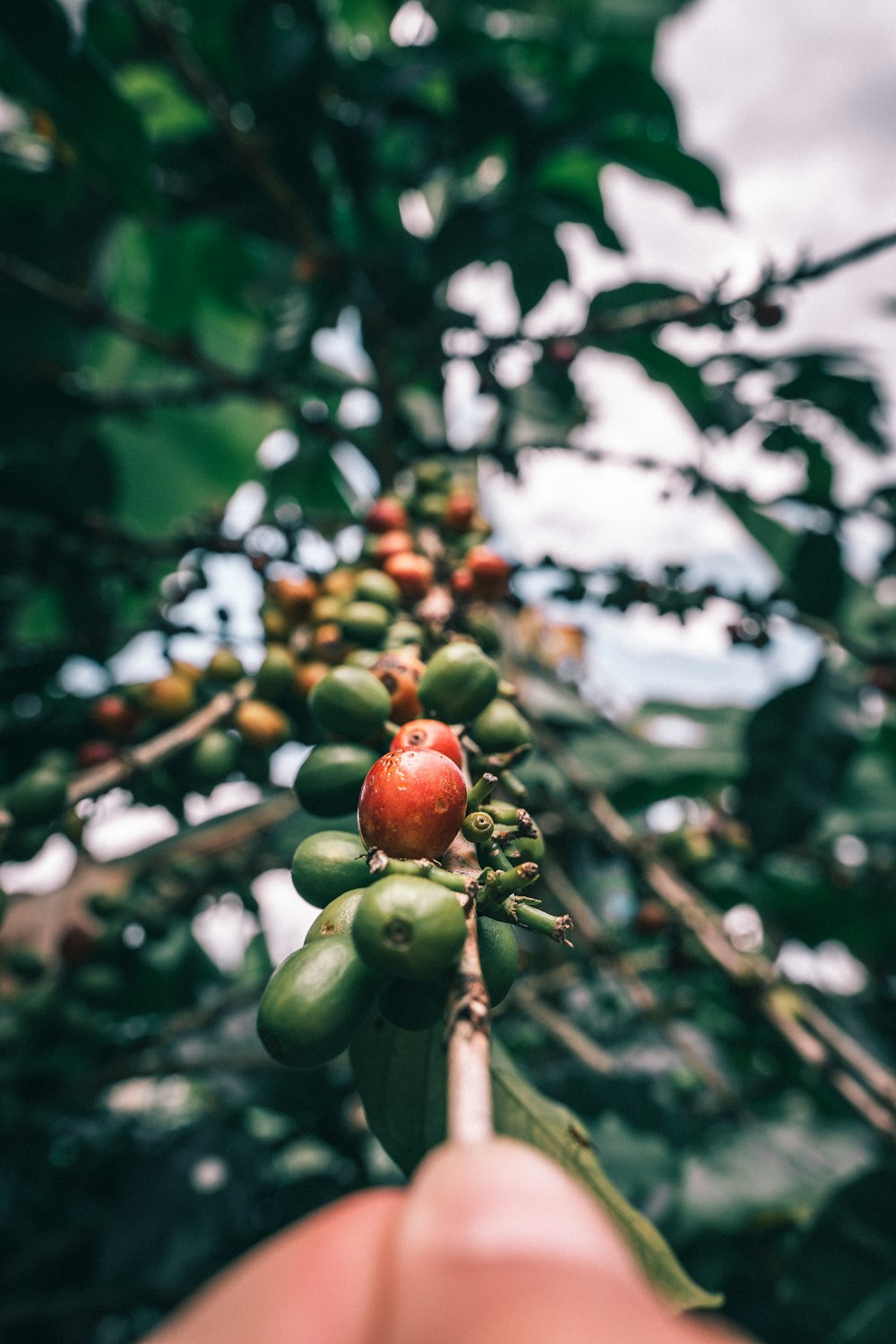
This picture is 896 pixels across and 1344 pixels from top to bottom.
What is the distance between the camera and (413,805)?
0.81 meters

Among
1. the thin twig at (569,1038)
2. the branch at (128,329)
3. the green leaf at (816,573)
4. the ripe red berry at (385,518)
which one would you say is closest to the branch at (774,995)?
the thin twig at (569,1038)

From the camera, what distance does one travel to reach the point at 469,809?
35.5 inches

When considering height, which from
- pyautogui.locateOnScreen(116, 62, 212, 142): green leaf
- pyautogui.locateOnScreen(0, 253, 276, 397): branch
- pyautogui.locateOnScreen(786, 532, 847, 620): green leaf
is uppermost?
pyautogui.locateOnScreen(116, 62, 212, 142): green leaf

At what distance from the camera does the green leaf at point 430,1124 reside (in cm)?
88

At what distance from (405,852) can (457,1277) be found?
41 cm

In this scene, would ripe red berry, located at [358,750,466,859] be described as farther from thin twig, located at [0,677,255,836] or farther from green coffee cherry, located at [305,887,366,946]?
thin twig, located at [0,677,255,836]

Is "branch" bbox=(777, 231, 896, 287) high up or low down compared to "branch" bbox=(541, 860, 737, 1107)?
up

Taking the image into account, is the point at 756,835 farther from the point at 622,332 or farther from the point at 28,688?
the point at 28,688

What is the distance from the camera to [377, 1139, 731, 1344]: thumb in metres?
0.41

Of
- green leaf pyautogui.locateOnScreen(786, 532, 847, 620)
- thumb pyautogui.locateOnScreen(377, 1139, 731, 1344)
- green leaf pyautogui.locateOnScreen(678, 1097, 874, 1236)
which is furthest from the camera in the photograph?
green leaf pyautogui.locateOnScreen(786, 532, 847, 620)

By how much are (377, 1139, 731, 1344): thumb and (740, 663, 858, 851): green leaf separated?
82.0 inches

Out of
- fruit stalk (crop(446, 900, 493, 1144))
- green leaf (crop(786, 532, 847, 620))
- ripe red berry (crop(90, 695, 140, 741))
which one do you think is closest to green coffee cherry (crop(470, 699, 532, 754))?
fruit stalk (crop(446, 900, 493, 1144))

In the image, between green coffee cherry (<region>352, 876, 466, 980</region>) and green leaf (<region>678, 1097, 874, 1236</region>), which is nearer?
green coffee cherry (<region>352, 876, 466, 980</region>)

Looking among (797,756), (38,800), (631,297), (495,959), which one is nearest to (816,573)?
(797,756)
